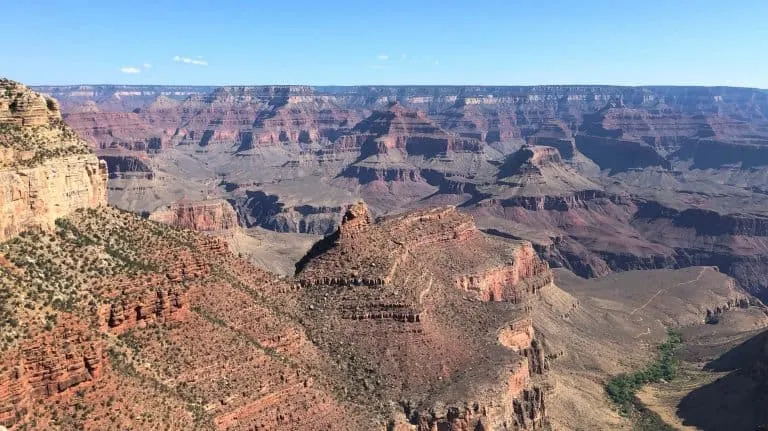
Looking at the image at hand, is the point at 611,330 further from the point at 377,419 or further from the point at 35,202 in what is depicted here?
the point at 35,202

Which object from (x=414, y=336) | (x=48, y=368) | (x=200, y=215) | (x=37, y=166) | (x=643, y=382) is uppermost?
(x=37, y=166)

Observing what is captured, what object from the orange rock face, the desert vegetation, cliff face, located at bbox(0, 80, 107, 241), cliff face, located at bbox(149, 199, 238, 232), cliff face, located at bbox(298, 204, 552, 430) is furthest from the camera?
cliff face, located at bbox(149, 199, 238, 232)

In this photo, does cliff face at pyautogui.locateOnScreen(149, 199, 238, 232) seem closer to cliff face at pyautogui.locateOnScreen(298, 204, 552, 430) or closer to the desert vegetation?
cliff face at pyautogui.locateOnScreen(298, 204, 552, 430)

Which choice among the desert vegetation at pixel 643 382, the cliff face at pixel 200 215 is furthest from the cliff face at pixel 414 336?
the cliff face at pixel 200 215

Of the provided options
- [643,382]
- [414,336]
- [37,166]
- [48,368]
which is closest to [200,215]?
[643,382]

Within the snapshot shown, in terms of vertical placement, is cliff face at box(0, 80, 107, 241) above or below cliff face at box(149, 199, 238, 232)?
above

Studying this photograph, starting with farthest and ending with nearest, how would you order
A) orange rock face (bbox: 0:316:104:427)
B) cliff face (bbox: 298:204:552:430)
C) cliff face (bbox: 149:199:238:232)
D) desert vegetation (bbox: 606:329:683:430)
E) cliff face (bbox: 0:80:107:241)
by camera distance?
cliff face (bbox: 149:199:238:232) → desert vegetation (bbox: 606:329:683:430) → cliff face (bbox: 298:204:552:430) → cliff face (bbox: 0:80:107:241) → orange rock face (bbox: 0:316:104:427)

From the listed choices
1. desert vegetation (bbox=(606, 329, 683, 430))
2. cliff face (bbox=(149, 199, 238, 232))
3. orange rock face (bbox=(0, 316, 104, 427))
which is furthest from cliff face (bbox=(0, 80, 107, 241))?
cliff face (bbox=(149, 199, 238, 232))

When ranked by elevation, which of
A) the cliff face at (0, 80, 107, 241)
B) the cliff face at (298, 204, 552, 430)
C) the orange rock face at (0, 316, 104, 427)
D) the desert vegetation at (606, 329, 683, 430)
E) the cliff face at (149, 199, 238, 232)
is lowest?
the desert vegetation at (606, 329, 683, 430)

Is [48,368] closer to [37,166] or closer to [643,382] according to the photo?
[37,166]
